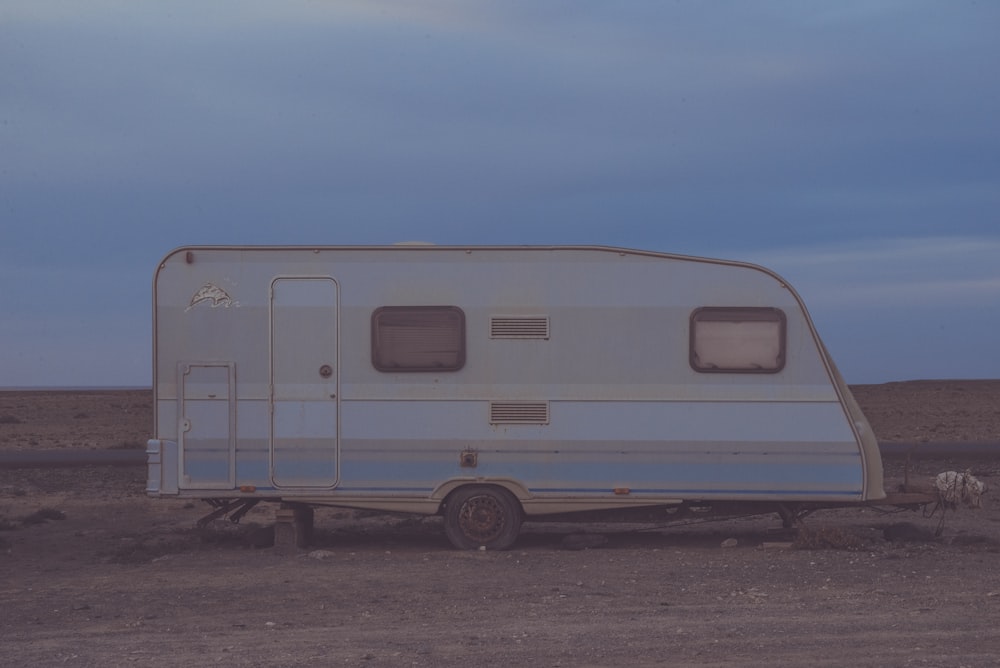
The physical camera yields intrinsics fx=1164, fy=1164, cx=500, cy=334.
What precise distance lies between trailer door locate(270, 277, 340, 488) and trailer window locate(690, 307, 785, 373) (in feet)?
12.0

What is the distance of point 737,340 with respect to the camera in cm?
1166

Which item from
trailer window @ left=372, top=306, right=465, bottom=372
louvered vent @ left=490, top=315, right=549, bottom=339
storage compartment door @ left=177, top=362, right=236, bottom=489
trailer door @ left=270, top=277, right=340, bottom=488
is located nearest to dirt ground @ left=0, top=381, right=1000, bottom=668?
storage compartment door @ left=177, top=362, right=236, bottom=489

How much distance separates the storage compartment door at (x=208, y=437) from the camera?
461 inches

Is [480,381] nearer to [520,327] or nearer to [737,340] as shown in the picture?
[520,327]

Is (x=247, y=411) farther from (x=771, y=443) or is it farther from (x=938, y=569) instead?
(x=938, y=569)

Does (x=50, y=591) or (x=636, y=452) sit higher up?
(x=636, y=452)

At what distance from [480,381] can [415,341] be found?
771mm

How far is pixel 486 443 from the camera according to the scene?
38.5 feet

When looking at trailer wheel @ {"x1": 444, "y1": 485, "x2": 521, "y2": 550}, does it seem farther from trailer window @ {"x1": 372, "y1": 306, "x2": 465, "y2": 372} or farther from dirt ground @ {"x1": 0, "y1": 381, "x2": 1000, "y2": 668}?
trailer window @ {"x1": 372, "y1": 306, "x2": 465, "y2": 372}

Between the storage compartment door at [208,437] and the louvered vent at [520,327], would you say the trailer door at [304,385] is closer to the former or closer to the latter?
the storage compartment door at [208,437]

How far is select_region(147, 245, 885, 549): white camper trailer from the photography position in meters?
11.6

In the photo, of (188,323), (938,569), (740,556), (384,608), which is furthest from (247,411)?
(938,569)

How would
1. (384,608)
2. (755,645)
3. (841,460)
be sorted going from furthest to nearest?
1. (841,460)
2. (384,608)
3. (755,645)

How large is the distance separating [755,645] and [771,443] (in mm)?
4181
